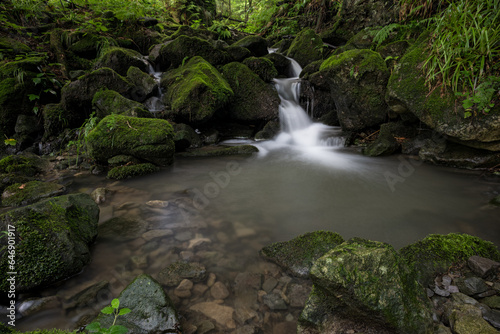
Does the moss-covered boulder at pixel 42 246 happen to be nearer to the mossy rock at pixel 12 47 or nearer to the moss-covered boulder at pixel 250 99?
the moss-covered boulder at pixel 250 99

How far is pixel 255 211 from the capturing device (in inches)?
141

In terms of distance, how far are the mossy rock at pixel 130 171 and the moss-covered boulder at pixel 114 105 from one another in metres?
1.81

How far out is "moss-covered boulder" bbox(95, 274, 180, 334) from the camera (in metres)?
1.59

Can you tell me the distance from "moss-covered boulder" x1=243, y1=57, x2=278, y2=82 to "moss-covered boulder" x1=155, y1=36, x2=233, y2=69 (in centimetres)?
84

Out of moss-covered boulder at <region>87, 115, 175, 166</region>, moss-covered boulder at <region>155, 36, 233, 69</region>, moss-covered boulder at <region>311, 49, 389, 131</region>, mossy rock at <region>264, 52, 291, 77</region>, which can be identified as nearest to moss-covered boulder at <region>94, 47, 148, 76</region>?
moss-covered boulder at <region>155, 36, 233, 69</region>

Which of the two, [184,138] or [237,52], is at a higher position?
[237,52]

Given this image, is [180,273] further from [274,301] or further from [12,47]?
[12,47]

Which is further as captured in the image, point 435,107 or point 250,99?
point 250,99

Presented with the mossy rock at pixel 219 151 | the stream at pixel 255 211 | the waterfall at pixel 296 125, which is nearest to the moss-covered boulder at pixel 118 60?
the mossy rock at pixel 219 151

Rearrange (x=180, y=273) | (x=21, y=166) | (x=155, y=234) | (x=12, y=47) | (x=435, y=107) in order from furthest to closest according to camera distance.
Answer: (x=12, y=47), (x=21, y=166), (x=435, y=107), (x=155, y=234), (x=180, y=273)

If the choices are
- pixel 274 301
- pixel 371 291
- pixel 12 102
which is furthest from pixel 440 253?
pixel 12 102

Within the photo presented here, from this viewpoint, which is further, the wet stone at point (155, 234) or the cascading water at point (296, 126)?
the cascading water at point (296, 126)

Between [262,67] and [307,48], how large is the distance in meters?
2.65

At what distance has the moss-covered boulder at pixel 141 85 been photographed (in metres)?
7.44
